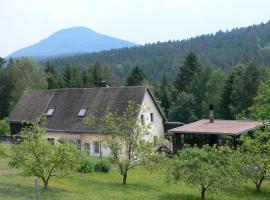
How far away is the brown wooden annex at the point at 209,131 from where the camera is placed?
34.9 metres

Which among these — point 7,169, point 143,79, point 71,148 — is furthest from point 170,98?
point 71,148

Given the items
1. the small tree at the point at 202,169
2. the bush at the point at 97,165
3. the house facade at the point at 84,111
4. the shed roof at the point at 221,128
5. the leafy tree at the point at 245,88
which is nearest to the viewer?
the small tree at the point at 202,169

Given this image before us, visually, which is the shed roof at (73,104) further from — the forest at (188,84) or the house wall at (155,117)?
the forest at (188,84)

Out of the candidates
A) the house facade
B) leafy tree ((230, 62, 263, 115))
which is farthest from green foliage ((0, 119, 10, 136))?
leafy tree ((230, 62, 263, 115))

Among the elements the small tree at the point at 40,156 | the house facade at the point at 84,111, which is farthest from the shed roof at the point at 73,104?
the small tree at the point at 40,156

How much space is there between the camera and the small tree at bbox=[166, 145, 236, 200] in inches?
827

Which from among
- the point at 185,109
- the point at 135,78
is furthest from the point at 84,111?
the point at 135,78

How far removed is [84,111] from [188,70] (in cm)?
4099

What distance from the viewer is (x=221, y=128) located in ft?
120

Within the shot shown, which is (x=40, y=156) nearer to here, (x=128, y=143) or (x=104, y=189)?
(x=104, y=189)

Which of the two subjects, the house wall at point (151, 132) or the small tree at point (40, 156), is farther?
the house wall at point (151, 132)

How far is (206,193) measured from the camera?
76.5ft

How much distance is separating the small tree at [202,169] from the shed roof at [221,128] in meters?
12.2

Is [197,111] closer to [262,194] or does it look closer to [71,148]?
[262,194]
